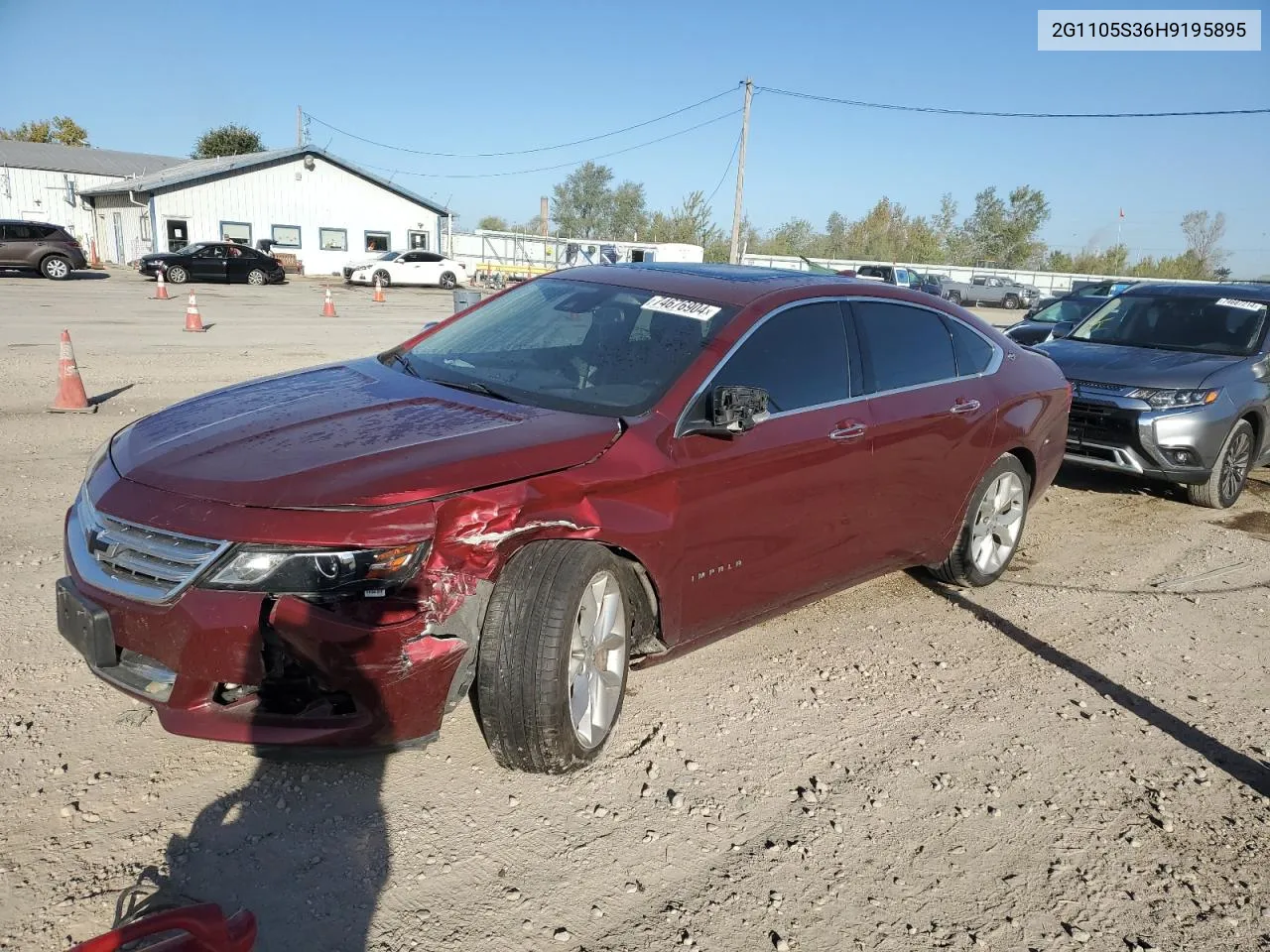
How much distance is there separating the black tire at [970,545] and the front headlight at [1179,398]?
7.18 feet

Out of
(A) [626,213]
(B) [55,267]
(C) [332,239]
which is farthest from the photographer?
(A) [626,213]

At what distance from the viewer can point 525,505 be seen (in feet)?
9.37

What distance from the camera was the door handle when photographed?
12.7ft

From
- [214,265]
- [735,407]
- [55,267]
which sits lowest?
[735,407]

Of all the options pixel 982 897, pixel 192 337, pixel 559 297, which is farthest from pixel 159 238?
pixel 982 897

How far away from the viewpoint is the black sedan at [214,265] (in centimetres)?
2912

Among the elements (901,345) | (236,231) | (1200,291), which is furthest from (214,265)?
(901,345)

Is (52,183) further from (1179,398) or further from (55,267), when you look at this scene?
(1179,398)

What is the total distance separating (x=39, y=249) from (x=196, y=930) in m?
30.2

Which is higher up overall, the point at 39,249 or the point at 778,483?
the point at 39,249

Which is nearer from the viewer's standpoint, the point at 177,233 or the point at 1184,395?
the point at 1184,395

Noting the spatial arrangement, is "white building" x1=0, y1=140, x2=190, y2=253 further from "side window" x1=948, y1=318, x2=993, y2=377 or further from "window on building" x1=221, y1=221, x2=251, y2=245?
"side window" x1=948, y1=318, x2=993, y2=377

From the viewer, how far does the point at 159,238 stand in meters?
36.9

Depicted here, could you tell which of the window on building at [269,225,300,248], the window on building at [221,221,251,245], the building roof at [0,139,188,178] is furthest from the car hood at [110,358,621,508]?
the building roof at [0,139,188,178]
